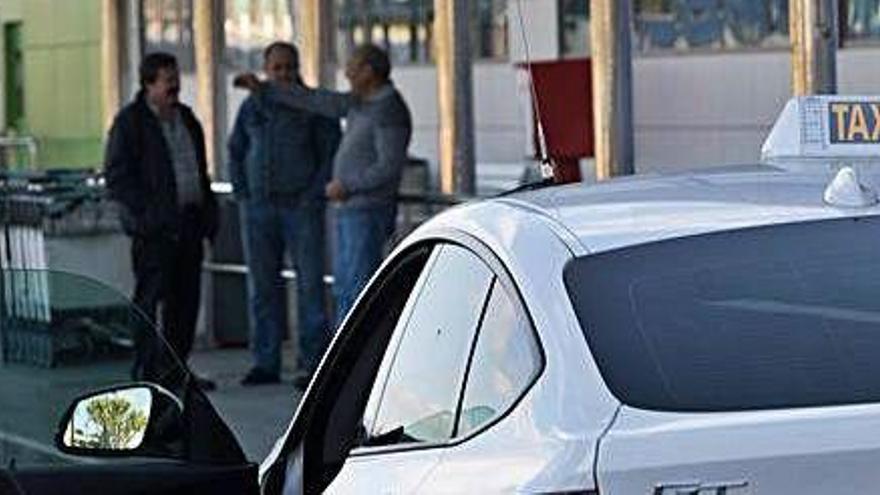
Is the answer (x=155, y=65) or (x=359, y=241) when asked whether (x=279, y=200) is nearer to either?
(x=359, y=241)

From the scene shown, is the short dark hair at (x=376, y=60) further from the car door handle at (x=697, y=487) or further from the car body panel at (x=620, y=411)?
the car door handle at (x=697, y=487)

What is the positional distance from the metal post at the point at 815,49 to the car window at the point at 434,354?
15.5 feet

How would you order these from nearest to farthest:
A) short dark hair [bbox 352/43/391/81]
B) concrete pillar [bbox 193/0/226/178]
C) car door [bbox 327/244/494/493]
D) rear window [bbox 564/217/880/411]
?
rear window [bbox 564/217/880/411] → car door [bbox 327/244/494/493] → short dark hair [bbox 352/43/391/81] → concrete pillar [bbox 193/0/226/178]

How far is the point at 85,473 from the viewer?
439 cm

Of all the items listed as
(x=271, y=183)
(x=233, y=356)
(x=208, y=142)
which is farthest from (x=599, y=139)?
(x=208, y=142)

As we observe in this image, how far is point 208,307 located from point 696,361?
1034cm

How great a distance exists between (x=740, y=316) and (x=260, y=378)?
27.7ft

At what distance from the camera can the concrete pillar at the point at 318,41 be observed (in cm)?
1379

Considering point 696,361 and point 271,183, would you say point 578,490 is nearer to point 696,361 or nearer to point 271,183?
point 696,361

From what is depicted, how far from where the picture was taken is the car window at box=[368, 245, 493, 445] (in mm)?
4031

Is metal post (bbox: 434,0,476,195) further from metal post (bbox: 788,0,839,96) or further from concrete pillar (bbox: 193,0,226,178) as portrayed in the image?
concrete pillar (bbox: 193,0,226,178)

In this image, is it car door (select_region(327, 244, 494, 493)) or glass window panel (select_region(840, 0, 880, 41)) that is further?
glass window panel (select_region(840, 0, 880, 41))

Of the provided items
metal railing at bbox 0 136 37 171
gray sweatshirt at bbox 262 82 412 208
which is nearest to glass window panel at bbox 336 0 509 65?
gray sweatshirt at bbox 262 82 412 208

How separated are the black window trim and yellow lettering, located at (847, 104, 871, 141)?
737mm
